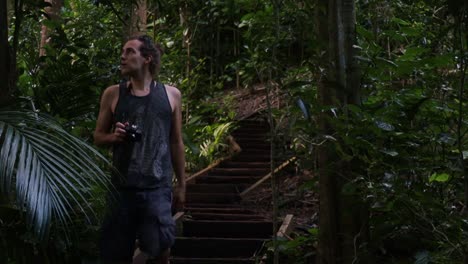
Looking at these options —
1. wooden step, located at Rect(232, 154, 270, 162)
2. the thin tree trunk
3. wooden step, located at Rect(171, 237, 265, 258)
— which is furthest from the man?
wooden step, located at Rect(232, 154, 270, 162)

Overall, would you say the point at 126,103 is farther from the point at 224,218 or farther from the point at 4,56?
the point at 224,218

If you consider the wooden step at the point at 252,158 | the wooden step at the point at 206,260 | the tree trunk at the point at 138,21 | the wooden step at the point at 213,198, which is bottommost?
the wooden step at the point at 206,260

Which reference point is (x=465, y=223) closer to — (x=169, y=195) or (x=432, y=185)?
(x=432, y=185)

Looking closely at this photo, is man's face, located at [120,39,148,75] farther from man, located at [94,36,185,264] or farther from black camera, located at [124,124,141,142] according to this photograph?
black camera, located at [124,124,141,142]

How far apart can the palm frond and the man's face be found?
0.53 meters

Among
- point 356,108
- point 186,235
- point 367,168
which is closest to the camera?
point 356,108

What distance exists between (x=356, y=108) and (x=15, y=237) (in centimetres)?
173

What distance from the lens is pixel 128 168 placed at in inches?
137

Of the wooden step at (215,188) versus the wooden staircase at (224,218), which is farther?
the wooden step at (215,188)

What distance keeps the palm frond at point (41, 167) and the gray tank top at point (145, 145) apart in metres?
0.24

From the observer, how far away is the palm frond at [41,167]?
2726mm

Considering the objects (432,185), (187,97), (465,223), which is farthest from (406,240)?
(187,97)

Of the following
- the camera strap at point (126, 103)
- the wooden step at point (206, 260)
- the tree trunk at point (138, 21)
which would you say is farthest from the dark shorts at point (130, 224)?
the tree trunk at point (138, 21)

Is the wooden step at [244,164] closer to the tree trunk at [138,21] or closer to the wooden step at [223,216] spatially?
the tree trunk at [138,21]
